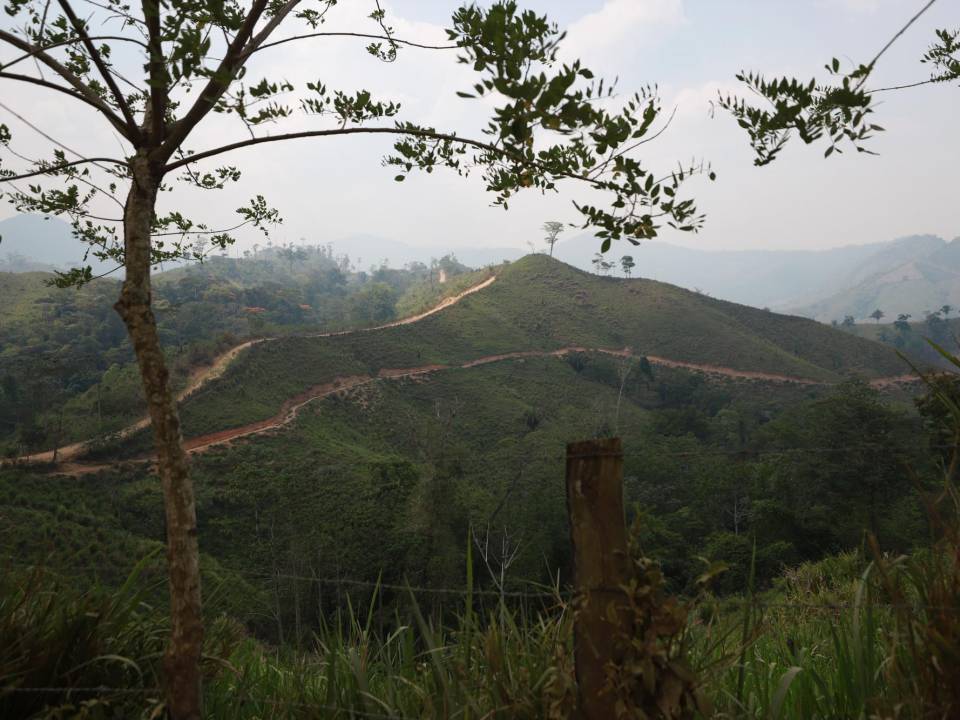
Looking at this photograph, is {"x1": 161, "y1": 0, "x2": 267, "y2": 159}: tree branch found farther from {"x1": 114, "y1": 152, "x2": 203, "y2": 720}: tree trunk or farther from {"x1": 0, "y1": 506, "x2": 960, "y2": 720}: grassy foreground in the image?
{"x1": 0, "y1": 506, "x2": 960, "y2": 720}: grassy foreground

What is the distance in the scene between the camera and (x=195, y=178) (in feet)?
10.4

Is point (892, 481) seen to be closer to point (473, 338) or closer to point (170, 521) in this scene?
point (170, 521)

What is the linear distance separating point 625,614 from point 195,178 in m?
2.79

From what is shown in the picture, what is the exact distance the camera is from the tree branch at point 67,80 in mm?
2137

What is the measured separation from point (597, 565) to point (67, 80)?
7.68 ft

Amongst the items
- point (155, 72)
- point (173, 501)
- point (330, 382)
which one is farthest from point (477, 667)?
point (330, 382)

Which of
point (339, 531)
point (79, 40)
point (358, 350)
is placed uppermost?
point (79, 40)

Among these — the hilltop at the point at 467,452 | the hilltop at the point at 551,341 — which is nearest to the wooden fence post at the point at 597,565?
the hilltop at the point at 467,452

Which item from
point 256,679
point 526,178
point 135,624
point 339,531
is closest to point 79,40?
point 526,178

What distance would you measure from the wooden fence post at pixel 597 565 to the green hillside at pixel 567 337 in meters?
31.3

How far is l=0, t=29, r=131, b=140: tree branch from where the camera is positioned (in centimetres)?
214

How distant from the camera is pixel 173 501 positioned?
2.00 metres

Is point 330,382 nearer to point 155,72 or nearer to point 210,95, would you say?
point 210,95

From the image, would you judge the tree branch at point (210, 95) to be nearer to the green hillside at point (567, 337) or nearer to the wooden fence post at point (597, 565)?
the wooden fence post at point (597, 565)
